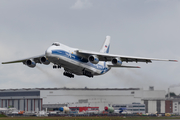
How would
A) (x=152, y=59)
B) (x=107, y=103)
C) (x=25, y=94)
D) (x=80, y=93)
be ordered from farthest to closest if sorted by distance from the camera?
(x=25, y=94)
(x=107, y=103)
(x=80, y=93)
(x=152, y=59)

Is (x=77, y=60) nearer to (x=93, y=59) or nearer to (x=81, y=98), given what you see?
(x=93, y=59)

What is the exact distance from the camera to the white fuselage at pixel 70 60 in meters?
34.7

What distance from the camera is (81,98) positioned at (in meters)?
69.9

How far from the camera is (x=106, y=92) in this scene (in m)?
68.9

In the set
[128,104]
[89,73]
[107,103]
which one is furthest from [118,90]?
[89,73]

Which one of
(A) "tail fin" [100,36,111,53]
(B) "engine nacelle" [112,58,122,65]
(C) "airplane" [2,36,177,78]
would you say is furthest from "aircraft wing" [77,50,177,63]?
(A) "tail fin" [100,36,111,53]

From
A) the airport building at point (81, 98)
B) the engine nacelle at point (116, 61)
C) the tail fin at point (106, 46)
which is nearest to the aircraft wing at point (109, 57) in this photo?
the engine nacelle at point (116, 61)

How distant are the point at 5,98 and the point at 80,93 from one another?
105 feet

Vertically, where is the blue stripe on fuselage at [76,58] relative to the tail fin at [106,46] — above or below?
below

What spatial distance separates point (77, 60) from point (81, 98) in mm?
33476

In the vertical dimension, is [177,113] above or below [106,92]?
below

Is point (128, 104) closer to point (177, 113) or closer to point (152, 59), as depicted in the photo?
point (177, 113)

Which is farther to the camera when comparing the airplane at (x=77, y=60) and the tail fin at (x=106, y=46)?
the tail fin at (x=106, y=46)

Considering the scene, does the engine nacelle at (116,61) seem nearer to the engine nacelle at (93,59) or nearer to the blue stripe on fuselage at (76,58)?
the engine nacelle at (93,59)
